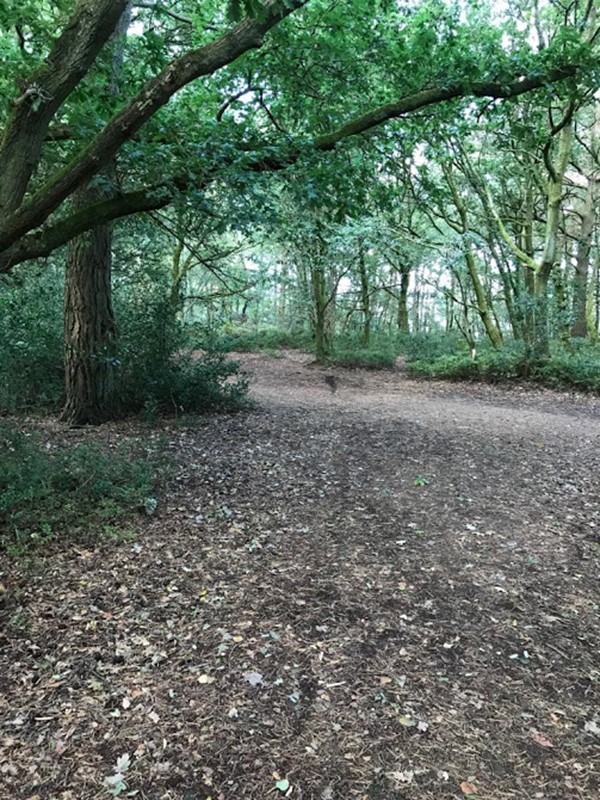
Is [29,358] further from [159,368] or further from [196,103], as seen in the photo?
[196,103]

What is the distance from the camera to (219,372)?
8312 mm

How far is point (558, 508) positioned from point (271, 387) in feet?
26.3

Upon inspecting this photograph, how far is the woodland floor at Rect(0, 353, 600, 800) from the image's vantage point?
2188mm

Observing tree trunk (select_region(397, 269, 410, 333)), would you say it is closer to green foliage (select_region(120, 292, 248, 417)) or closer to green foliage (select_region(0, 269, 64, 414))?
green foliage (select_region(120, 292, 248, 417))

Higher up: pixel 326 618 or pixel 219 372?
pixel 219 372

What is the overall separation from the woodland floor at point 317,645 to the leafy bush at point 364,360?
1093 centimetres

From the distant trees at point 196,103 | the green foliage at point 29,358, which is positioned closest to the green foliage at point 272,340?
the green foliage at point 29,358

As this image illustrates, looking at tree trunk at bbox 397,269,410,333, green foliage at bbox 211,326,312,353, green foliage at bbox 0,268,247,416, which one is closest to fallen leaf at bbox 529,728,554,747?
green foliage at bbox 0,268,247,416

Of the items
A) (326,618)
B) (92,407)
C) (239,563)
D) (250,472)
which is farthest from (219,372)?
(326,618)

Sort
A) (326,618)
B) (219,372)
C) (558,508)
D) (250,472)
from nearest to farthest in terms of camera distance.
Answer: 1. (326,618)
2. (558,508)
3. (250,472)
4. (219,372)

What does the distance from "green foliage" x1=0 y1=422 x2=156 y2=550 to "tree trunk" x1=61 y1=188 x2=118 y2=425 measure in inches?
72.2

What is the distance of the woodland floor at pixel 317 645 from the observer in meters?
2.19

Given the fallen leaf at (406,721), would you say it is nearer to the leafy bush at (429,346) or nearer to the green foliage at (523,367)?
the green foliage at (523,367)

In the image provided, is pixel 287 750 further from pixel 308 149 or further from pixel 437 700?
pixel 308 149
